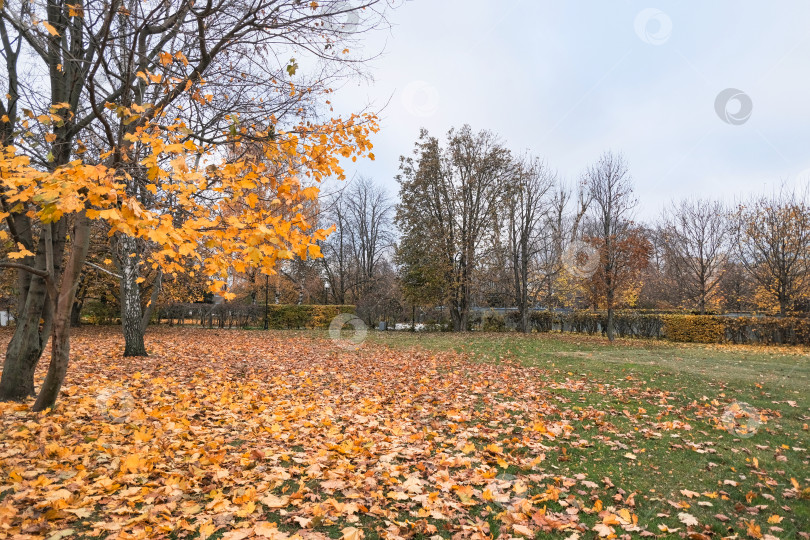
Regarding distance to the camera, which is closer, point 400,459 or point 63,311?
point 400,459

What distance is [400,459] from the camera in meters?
4.00

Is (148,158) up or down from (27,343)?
up

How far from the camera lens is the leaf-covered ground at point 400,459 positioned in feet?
9.30

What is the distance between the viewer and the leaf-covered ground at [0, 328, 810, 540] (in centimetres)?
283

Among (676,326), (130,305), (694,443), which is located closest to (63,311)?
(130,305)

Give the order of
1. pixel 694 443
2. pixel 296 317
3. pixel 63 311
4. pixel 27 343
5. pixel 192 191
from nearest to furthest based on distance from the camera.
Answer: pixel 192 191
pixel 63 311
pixel 694 443
pixel 27 343
pixel 296 317

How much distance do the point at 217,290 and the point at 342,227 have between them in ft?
105

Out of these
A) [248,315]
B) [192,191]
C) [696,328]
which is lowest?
[696,328]

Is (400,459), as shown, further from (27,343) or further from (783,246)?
(783,246)

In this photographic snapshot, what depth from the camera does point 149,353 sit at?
34.1 ft

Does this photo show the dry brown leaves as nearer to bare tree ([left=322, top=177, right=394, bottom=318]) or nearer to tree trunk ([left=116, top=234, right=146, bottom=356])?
tree trunk ([left=116, top=234, right=146, bottom=356])

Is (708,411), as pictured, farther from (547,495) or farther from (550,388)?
(547,495)

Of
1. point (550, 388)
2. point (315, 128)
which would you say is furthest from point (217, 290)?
point (550, 388)

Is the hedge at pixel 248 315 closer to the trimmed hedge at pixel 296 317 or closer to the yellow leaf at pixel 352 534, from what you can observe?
the trimmed hedge at pixel 296 317
